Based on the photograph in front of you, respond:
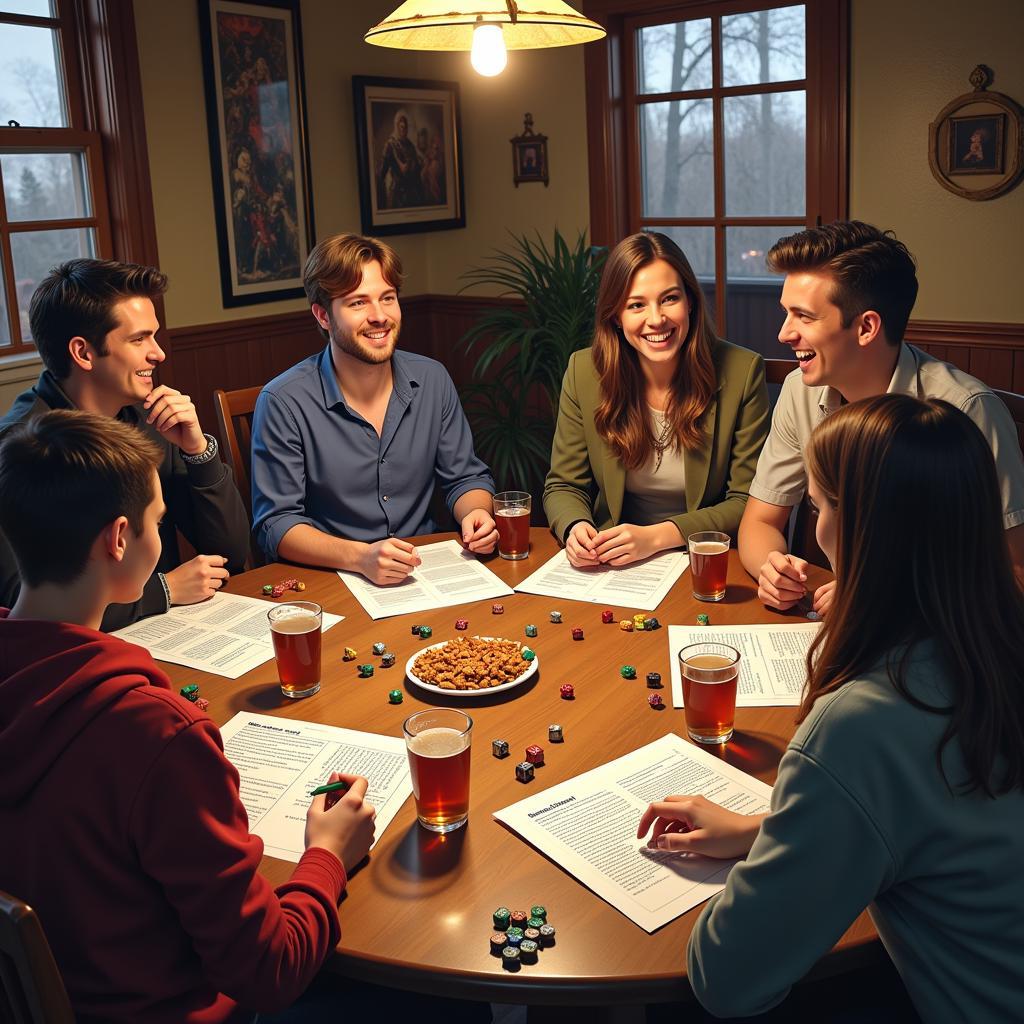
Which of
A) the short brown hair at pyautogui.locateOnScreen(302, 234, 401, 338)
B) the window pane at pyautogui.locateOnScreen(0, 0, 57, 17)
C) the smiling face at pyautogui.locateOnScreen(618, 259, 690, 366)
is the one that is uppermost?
the window pane at pyautogui.locateOnScreen(0, 0, 57, 17)

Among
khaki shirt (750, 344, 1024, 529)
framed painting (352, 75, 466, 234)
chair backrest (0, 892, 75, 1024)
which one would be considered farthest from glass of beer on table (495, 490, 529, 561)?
framed painting (352, 75, 466, 234)

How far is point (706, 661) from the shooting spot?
149 centimetres

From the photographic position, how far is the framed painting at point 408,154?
4.92m

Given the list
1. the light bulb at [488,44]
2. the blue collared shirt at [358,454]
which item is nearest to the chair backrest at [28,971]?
→ the light bulb at [488,44]

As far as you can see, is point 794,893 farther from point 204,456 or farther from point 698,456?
point 204,456

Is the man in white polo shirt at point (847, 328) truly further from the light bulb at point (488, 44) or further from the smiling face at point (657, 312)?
the light bulb at point (488, 44)

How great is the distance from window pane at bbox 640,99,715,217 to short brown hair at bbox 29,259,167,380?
→ 9.62 feet

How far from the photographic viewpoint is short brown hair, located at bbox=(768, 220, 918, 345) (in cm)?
215

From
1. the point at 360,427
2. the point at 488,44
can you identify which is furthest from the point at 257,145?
the point at 488,44

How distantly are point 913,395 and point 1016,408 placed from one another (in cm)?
40

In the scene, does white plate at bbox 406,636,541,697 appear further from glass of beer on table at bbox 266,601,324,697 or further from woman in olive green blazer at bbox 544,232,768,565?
woman in olive green blazer at bbox 544,232,768,565

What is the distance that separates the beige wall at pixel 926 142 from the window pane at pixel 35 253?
284cm

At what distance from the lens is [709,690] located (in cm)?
144

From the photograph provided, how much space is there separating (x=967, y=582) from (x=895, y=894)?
0.32 metres
